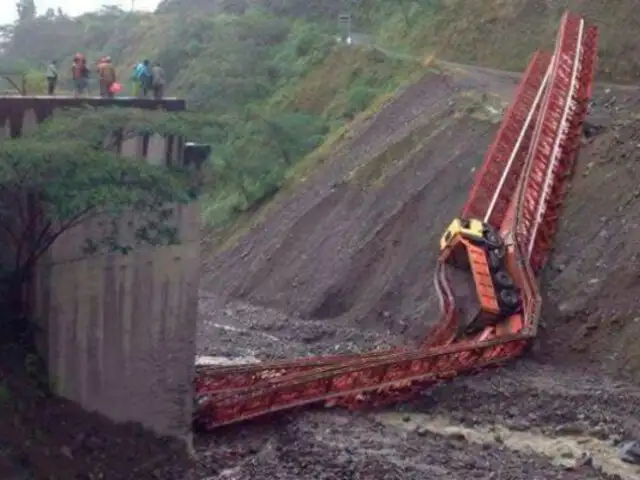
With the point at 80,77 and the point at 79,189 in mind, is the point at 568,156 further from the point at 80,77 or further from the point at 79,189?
the point at 79,189

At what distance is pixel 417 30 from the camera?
46469 millimetres

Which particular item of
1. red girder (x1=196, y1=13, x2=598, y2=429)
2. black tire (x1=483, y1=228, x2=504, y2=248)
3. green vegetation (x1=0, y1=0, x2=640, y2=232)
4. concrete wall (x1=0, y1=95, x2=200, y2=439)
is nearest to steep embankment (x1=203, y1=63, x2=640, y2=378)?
red girder (x1=196, y1=13, x2=598, y2=429)

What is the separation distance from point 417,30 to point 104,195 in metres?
34.4

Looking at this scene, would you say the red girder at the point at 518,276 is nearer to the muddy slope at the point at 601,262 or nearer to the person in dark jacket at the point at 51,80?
the muddy slope at the point at 601,262

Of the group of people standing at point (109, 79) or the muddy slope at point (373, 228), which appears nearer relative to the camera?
the group of people standing at point (109, 79)

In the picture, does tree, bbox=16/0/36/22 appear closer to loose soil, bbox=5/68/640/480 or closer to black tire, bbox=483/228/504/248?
loose soil, bbox=5/68/640/480

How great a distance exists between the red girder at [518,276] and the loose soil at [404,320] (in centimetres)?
34

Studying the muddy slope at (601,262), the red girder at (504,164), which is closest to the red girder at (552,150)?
the muddy slope at (601,262)

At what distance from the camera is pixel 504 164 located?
26.0 meters

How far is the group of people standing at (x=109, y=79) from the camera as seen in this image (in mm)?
17250

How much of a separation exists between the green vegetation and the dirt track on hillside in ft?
10.6

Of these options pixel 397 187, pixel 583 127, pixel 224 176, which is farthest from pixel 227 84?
pixel 583 127

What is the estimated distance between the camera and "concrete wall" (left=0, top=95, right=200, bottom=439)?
15.1 m

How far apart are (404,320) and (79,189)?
1378cm
